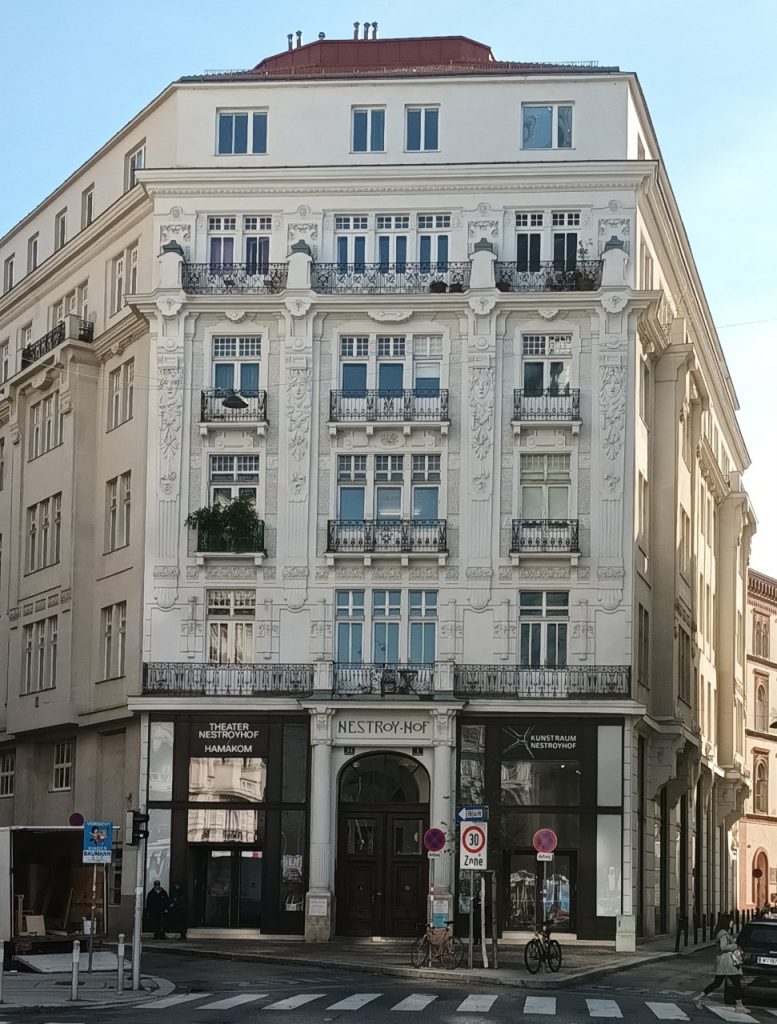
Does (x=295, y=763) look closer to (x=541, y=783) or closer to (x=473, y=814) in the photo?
(x=541, y=783)

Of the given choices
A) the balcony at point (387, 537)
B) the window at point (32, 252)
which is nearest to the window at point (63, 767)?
the balcony at point (387, 537)

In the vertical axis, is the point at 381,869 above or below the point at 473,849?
below

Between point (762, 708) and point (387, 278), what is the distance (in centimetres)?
5651

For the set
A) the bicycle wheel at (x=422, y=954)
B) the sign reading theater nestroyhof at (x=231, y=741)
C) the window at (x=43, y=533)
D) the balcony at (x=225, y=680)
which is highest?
the window at (x=43, y=533)

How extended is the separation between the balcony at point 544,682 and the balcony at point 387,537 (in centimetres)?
367

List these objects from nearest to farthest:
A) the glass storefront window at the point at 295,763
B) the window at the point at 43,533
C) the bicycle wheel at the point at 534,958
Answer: the bicycle wheel at the point at 534,958 → the glass storefront window at the point at 295,763 → the window at the point at 43,533

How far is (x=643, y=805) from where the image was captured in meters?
55.2

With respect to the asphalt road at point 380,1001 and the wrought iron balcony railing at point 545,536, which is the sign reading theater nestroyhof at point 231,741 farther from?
the asphalt road at point 380,1001

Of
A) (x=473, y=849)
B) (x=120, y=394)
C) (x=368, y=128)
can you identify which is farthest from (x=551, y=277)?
(x=473, y=849)

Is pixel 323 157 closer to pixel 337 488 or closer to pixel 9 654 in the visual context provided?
pixel 337 488

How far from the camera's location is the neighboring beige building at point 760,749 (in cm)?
9981

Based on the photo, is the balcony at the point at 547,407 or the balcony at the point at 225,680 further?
the balcony at the point at 547,407

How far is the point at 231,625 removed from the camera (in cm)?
5397

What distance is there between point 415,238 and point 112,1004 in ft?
100
